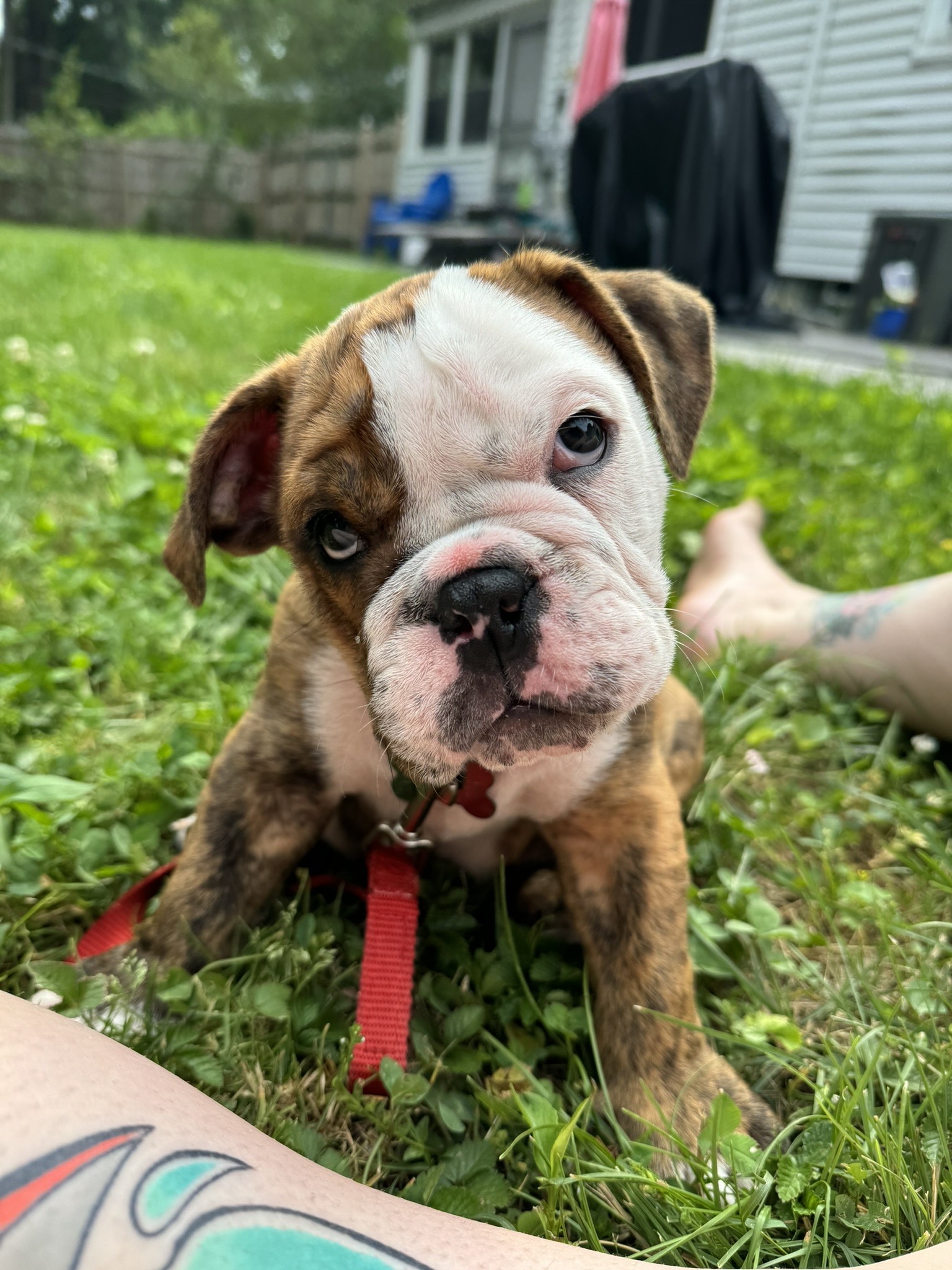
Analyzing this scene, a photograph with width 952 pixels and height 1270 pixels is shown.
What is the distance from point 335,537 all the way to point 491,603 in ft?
1.60

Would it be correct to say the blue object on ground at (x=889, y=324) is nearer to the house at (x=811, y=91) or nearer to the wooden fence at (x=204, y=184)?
the house at (x=811, y=91)

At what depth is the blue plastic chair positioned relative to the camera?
2428cm

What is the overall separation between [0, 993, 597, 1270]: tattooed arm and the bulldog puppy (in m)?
0.64

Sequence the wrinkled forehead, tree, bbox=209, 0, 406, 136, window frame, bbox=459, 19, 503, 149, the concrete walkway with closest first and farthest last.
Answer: the wrinkled forehead, the concrete walkway, tree, bbox=209, 0, 406, 136, window frame, bbox=459, 19, 503, 149

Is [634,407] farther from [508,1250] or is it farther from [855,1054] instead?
[508,1250]

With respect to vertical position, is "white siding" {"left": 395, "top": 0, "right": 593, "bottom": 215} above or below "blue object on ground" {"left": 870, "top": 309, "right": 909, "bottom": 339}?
above

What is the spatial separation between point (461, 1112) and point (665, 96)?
11.1 m

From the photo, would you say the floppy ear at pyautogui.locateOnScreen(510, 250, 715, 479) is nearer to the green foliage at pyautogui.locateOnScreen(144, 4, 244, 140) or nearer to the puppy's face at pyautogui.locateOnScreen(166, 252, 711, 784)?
the puppy's face at pyautogui.locateOnScreen(166, 252, 711, 784)

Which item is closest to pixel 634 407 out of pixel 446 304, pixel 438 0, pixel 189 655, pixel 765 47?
pixel 446 304

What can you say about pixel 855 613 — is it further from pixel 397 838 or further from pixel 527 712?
pixel 527 712

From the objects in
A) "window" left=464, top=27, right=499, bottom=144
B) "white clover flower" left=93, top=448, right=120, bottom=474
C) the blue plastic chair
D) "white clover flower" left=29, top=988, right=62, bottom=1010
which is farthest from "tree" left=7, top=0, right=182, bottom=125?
the blue plastic chair

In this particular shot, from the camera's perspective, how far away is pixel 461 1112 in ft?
5.89

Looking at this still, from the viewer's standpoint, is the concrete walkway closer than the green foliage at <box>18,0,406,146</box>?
Yes

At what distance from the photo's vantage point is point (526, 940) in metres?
2.19
